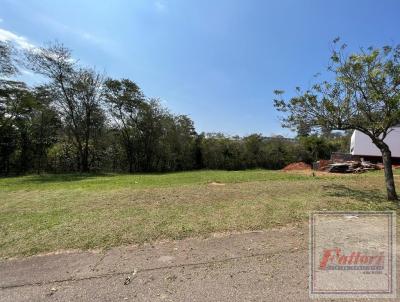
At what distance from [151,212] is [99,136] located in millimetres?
17629

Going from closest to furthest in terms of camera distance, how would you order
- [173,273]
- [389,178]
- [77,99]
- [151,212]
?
[173,273] < [151,212] < [389,178] < [77,99]

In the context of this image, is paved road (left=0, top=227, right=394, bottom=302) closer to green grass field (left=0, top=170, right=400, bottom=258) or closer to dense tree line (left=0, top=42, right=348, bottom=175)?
green grass field (left=0, top=170, right=400, bottom=258)

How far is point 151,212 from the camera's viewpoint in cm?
545

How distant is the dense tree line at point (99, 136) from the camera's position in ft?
60.5

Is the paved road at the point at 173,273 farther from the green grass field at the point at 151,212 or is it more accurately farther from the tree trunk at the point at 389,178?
the tree trunk at the point at 389,178

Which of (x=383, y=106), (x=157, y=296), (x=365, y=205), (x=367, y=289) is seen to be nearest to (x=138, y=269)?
(x=157, y=296)

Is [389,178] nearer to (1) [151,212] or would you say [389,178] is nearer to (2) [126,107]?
(1) [151,212]

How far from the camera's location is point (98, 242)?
396 centimetres

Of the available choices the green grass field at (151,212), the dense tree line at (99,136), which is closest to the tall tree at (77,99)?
the dense tree line at (99,136)

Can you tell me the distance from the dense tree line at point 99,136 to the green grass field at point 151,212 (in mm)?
11460

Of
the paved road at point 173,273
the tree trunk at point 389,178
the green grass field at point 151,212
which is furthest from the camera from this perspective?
the tree trunk at point 389,178

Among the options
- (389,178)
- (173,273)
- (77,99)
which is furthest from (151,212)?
(77,99)

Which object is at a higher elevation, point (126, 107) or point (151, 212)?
point (126, 107)

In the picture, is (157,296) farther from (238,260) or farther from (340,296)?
(340,296)
